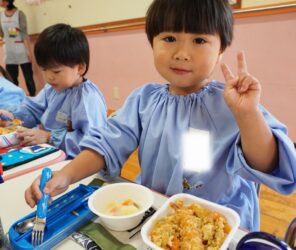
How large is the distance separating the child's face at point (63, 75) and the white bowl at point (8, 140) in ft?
1.10

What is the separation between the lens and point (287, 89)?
1.95 metres

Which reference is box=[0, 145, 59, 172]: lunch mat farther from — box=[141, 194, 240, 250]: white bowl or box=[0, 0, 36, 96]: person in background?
box=[0, 0, 36, 96]: person in background

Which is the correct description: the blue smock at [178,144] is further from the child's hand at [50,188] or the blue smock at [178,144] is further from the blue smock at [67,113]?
the blue smock at [67,113]

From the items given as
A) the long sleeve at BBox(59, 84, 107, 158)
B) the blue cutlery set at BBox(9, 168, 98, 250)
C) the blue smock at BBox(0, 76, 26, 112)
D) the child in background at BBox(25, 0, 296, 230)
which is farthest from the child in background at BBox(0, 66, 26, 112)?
the blue cutlery set at BBox(9, 168, 98, 250)

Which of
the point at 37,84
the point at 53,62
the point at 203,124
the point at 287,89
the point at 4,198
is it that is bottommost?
the point at 37,84

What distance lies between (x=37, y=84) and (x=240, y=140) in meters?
4.44

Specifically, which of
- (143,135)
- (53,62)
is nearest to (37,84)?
(53,62)

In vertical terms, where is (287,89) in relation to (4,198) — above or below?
below

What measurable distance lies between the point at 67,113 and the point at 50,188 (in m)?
0.70

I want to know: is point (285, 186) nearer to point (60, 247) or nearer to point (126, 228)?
point (126, 228)

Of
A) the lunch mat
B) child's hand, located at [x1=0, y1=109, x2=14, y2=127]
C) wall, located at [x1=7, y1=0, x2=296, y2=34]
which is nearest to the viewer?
the lunch mat

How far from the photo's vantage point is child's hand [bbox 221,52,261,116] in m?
0.51

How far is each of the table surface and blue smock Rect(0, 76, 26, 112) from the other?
0.83m

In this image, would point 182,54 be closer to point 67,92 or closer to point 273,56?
point 67,92
